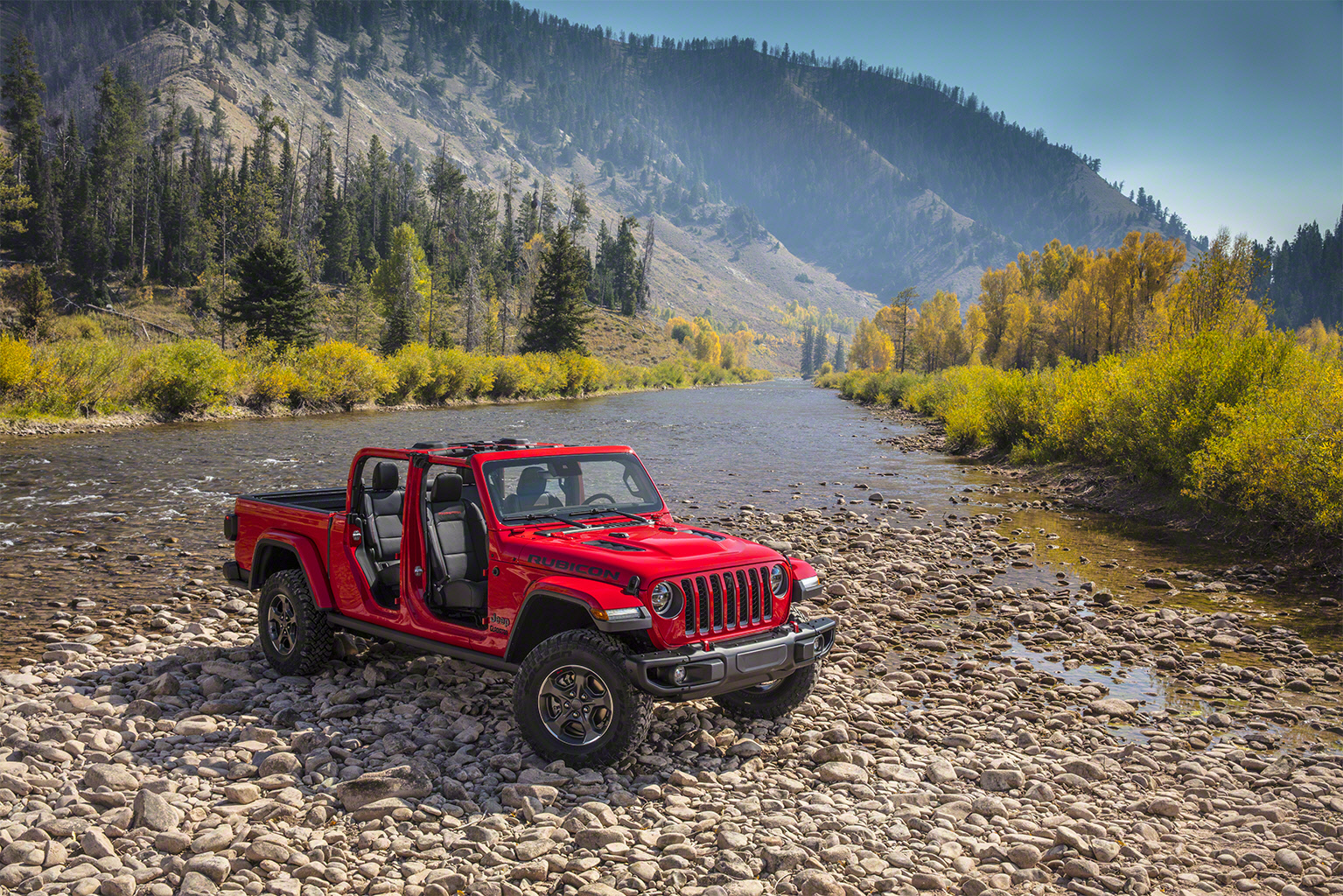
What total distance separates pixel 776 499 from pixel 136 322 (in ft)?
258

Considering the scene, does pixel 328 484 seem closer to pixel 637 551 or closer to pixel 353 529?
pixel 353 529

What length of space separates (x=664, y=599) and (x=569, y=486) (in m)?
1.97

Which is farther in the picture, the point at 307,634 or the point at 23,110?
the point at 23,110

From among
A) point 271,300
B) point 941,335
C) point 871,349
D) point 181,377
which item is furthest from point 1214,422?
point 871,349

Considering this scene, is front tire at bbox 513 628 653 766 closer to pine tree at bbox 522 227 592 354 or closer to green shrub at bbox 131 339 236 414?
green shrub at bbox 131 339 236 414

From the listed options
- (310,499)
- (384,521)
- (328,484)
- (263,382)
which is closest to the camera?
(384,521)

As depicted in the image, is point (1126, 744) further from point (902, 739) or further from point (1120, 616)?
point (1120, 616)

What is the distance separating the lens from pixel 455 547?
7.46 m

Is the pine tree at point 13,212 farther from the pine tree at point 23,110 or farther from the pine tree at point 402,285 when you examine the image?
the pine tree at point 402,285

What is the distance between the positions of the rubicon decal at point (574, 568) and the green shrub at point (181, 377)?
39884 millimetres

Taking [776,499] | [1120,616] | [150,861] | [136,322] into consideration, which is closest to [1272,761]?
[1120,616]

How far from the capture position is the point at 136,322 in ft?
260

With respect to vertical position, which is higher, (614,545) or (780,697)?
(614,545)

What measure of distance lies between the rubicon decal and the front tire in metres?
0.40
